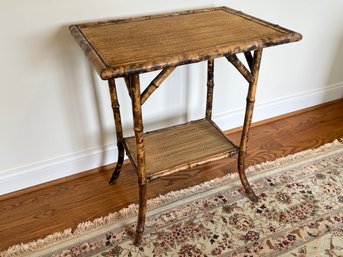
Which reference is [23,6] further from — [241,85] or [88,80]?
[241,85]

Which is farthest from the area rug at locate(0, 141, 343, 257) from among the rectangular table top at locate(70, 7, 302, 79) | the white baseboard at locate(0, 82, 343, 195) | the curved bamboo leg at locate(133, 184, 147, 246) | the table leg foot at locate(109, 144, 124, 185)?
the rectangular table top at locate(70, 7, 302, 79)

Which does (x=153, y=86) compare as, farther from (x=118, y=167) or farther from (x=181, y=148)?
(x=118, y=167)

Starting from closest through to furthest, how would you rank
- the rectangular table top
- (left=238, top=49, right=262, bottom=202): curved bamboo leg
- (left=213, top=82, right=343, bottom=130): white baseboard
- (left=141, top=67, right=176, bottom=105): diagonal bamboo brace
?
the rectangular table top < (left=141, top=67, right=176, bottom=105): diagonal bamboo brace < (left=238, top=49, right=262, bottom=202): curved bamboo leg < (left=213, top=82, right=343, bottom=130): white baseboard

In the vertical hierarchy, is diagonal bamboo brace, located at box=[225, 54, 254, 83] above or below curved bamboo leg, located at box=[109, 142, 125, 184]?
above

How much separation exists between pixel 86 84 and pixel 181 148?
49 cm

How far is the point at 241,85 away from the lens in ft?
5.74

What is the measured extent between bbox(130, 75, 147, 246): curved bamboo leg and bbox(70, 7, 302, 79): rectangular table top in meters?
0.08

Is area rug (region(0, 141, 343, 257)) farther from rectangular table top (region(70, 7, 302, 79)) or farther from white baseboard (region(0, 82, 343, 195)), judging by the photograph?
rectangular table top (region(70, 7, 302, 79))

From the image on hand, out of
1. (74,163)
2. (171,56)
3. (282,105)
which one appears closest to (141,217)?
(74,163)

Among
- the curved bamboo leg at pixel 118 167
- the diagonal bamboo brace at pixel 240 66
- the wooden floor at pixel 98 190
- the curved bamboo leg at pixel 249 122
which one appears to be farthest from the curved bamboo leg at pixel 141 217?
the diagonal bamboo brace at pixel 240 66

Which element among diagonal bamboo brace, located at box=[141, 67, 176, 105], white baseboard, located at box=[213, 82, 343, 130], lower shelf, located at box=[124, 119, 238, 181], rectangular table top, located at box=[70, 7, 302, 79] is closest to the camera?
rectangular table top, located at box=[70, 7, 302, 79]

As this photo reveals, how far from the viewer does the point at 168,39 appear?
3.39 feet

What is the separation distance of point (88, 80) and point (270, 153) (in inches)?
39.6

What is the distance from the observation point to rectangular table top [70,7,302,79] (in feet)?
2.92
